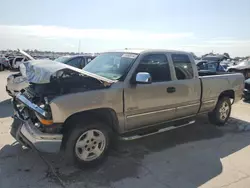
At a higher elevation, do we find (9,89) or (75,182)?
(9,89)

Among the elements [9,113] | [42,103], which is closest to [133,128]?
[42,103]

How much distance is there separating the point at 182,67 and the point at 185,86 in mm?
406

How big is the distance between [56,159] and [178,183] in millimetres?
2008

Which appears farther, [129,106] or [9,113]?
[9,113]

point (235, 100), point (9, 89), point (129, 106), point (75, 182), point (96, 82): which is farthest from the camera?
point (9, 89)

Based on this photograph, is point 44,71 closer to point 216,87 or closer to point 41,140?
point 41,140

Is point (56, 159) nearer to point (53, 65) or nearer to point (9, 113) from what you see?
point (53, 65)

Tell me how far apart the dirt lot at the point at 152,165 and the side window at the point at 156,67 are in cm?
137

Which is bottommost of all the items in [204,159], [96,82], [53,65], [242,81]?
[204,159]

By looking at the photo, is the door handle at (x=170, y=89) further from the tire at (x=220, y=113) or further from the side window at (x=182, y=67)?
the tire at (x=220, y=113)

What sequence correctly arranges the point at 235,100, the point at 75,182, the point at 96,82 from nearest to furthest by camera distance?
1. the point at 75,182
2. the point at 96,82
3. the point at 235,100

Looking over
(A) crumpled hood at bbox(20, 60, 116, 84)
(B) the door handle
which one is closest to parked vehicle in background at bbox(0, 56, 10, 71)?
(A) crumpled hood at bbox(20, 60, 116, 84)

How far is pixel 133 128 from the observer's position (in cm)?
445

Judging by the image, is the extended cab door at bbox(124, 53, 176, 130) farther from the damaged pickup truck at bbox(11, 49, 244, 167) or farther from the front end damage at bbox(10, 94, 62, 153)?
the front end damage at bbox(10, 94, 62, 153)
